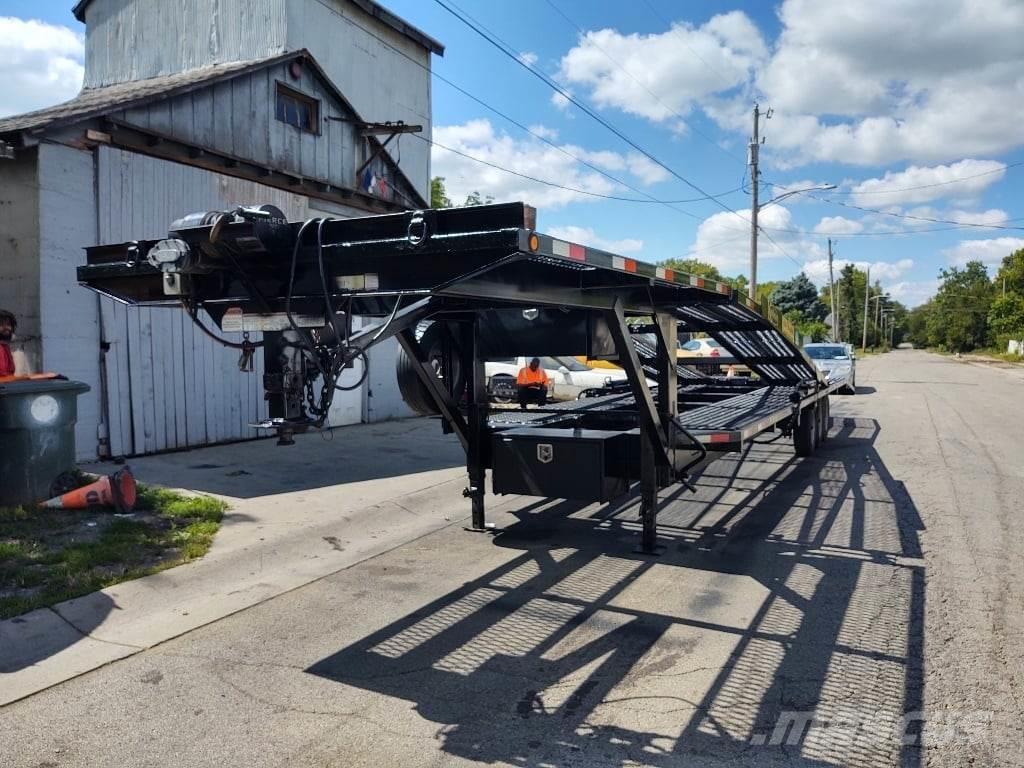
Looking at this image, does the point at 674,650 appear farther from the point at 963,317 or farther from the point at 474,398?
the point at 963,317

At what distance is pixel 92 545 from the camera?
20.3 feet

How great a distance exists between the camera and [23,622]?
469 centimetres

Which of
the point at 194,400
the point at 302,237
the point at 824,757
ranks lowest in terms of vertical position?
the point at 824,757

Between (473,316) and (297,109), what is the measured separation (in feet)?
29.8

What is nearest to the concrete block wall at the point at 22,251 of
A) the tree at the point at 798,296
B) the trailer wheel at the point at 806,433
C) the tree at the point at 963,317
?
the trailer wheel at the point at 806,433

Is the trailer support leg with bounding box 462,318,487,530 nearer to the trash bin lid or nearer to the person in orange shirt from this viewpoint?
the trash bin lid

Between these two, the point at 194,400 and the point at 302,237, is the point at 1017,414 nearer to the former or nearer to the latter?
the point at 194,400

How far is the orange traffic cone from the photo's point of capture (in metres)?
7.22

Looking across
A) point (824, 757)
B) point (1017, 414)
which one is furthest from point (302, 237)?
point (1017, 414)

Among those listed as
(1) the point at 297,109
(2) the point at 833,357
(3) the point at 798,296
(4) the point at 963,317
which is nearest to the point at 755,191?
(2) the point at 833,357

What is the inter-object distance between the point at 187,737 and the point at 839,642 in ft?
11.1

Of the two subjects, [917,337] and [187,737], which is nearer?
[187,737]

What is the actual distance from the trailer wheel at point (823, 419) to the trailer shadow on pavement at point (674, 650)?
489 cm

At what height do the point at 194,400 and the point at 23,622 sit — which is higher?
the point at 194,400
